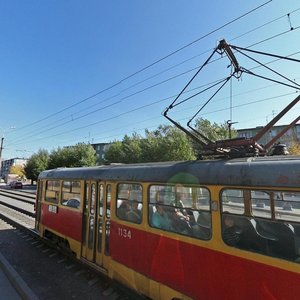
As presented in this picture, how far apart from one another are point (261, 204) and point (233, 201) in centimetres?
40

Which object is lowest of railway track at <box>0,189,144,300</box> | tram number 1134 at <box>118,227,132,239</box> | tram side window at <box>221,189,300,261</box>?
railway track at <box>0,189,144,300</box>

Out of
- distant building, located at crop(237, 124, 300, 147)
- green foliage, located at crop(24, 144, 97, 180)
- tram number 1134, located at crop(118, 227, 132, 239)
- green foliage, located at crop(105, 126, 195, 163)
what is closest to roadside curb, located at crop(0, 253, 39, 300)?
tram number 1134, located at crop(118, 227, 132, 239)

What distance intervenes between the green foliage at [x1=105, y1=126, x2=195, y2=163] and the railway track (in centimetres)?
2293

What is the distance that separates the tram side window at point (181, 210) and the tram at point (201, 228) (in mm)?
14

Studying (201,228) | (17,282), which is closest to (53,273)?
(17,282)

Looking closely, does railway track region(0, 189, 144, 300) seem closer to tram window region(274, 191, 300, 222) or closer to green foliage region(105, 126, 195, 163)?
tram window region(274, 191, 300, 222)

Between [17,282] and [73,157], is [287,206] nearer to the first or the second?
[17,282]

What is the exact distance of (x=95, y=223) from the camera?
23.1 feet

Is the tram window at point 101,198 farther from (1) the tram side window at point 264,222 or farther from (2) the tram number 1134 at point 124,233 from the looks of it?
(1) the tram side window at point 264,222

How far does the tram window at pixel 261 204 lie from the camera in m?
3.62

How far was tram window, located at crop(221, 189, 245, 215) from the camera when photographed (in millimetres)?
3891

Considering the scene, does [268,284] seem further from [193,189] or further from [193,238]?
[193,189]

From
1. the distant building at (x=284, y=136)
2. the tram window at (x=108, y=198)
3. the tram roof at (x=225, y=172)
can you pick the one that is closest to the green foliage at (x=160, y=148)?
the distant building at (x=284, y=136)

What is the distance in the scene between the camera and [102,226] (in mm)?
6785
